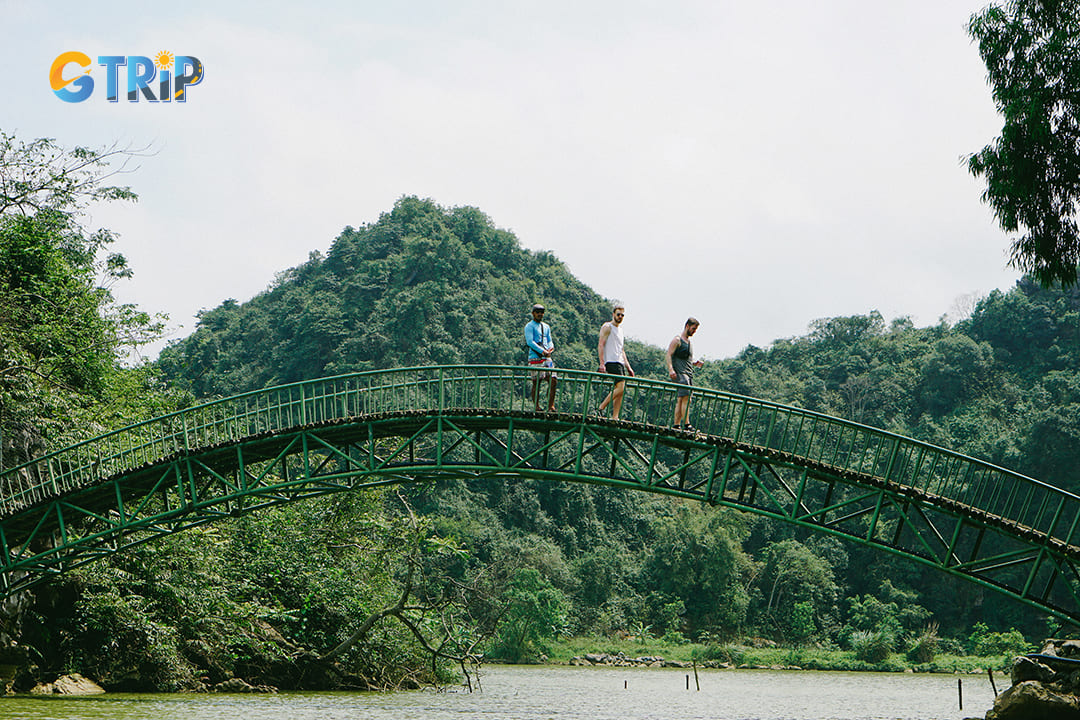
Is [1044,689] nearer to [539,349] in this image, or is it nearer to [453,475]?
[539,349]

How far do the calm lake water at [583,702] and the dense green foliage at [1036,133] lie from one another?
10.6m

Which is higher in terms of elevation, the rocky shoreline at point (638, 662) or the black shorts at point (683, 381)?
the black shorts at point (683, 381)

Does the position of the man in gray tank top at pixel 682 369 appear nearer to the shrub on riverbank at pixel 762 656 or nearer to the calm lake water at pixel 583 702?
the calm lake water at pixel 583 702

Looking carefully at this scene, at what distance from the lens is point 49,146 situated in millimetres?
25625

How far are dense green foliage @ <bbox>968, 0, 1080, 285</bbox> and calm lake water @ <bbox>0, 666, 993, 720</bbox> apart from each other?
10572 mm

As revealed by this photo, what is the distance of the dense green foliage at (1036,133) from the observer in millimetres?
15508

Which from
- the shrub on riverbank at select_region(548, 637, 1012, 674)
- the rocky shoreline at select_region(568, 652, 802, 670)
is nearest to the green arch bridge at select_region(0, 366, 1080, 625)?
the shrub on riverbank at select_region(548, 637, 1012, 674)

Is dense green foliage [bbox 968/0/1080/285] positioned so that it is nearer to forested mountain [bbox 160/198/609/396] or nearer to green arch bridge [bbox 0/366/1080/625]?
green arch bridge [bbox 0/366/1080/625]

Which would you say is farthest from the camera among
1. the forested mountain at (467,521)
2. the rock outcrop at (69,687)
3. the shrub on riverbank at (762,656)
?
the shrub on riverbank at (762,656)

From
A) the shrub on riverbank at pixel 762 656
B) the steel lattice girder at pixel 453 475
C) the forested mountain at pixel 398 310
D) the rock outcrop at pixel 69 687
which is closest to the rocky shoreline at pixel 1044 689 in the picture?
the steel lattice girder at pixel 453 475

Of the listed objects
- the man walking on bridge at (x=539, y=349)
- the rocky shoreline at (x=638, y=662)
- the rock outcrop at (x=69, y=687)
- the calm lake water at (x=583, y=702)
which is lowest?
the rocky shoreline at (x=638, y=662)

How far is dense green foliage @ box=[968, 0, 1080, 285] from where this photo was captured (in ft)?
50.9

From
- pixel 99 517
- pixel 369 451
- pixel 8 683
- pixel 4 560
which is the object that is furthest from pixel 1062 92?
pixel 8 683

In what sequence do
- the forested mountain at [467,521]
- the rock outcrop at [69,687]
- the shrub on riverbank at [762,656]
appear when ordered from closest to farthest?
the rock outcrop at [69,687], the forested mountain at [467,521], the shrub on riverbank at [762,656]
